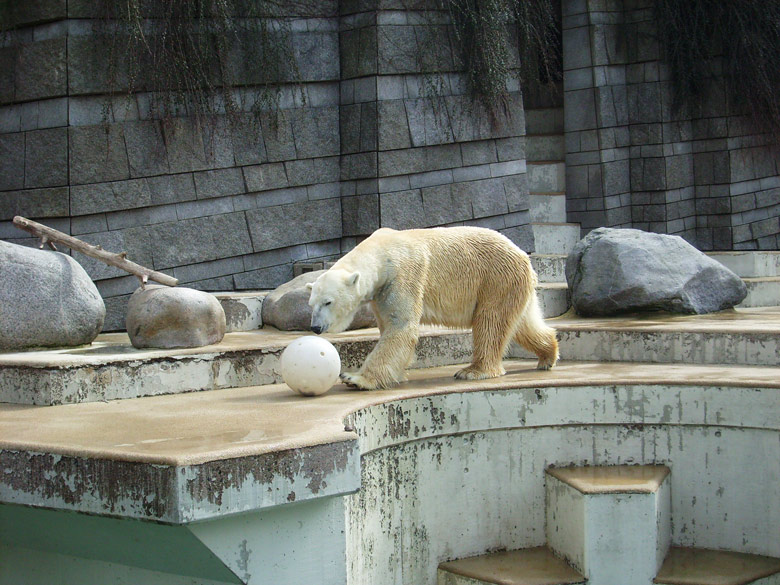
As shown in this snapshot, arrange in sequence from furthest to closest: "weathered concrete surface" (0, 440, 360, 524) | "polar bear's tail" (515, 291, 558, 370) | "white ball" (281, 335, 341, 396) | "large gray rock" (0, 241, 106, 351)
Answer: "polar bear's tail" (515, 291, 558, 370) < "large gray rock" (0, 241, 106, 351) < "white ball" (281, 335, 341, 396) < "weathered concrete surface" (0, 440, 360, 524)

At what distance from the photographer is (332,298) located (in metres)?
4.68

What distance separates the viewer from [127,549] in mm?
3611

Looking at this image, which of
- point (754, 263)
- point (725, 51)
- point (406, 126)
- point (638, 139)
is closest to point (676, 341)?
point (406, 126)

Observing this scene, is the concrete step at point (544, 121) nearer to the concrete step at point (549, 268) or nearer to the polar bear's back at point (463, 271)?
the concrete step at point (549, 268)

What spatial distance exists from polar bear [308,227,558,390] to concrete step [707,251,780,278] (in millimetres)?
4136

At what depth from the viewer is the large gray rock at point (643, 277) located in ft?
22.1

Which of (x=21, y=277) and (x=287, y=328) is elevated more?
(x=21, y=277)

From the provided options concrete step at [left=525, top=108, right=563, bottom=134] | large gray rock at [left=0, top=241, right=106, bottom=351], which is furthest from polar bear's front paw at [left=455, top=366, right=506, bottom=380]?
concrete step at [left=525, top=108, right=563, bottom=134]

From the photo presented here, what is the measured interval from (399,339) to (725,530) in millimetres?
1856

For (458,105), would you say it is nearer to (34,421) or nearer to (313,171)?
(313,171)

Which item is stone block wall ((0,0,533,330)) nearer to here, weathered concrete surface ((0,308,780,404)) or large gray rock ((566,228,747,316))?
weathered concrete surface ((0,308,780,404))

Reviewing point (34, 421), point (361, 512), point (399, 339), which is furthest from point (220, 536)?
point (399, 339)

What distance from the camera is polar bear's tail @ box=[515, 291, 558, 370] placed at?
5422 mm

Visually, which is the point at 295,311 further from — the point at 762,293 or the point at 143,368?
the point at 762,293
